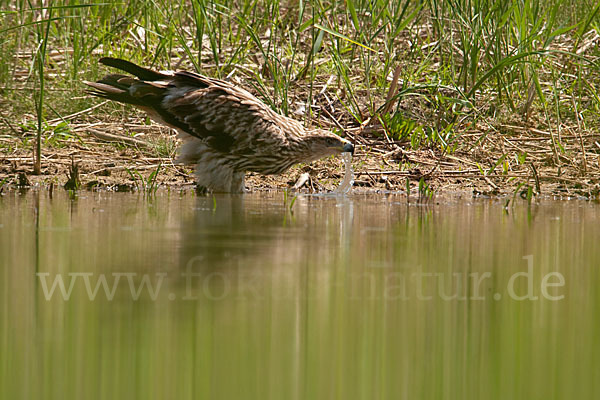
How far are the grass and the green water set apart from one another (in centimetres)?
357

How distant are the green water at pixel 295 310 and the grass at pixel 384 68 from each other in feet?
11.7

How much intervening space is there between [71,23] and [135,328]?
8.29 meters

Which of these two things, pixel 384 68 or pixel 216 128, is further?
pixel 384 68

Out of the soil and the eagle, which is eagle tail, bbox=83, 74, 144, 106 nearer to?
the eagle

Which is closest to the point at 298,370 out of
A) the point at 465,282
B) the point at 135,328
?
the point at 135,328

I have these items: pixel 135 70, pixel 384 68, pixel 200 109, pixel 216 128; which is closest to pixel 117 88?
pixel 135 70

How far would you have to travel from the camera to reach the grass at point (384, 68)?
29.1 ft

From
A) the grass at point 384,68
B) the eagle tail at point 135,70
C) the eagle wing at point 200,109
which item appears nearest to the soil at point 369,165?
the grass at point 384,68

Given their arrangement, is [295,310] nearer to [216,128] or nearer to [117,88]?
[216,128]

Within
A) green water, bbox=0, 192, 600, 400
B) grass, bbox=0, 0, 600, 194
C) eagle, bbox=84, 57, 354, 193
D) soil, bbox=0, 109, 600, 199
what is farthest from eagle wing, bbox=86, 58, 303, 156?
green water, bbox=0, 192, 600, 400

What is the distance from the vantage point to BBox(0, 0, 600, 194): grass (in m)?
8.87

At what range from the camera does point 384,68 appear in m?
9.93

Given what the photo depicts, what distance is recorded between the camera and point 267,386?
2.41m

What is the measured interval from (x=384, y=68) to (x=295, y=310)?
7019mm
